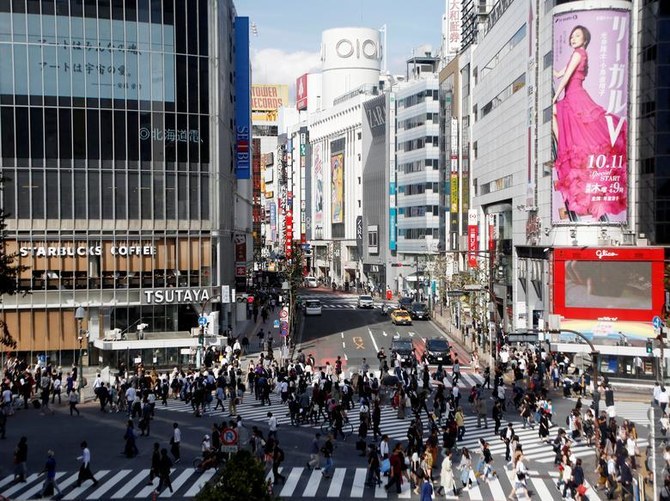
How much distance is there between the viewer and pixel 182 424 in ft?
127

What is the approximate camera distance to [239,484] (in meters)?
17.2

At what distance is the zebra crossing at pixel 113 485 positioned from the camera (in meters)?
27.7

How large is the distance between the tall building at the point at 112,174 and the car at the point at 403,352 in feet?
36.7

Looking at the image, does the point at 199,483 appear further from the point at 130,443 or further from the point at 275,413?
the point at 275,413

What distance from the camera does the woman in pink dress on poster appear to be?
63.2 meters

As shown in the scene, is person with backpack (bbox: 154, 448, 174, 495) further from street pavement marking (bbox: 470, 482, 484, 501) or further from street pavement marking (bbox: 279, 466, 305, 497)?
street pavement marking (bbox: 470, 482, 484, 501)

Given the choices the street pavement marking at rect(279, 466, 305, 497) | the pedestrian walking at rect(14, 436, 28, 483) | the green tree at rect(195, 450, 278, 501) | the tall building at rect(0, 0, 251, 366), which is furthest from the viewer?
the tall building at rect(0, 0, 251, 366)

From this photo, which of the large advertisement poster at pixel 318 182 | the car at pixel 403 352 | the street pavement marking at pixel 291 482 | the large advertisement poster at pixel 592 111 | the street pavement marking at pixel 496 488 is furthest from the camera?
the large advertisement poster at pixel 318 182

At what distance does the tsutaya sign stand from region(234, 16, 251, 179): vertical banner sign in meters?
22.2

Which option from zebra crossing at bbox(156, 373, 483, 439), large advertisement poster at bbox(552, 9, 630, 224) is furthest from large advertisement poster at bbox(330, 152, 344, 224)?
zebra crossing at bbox(156, 373, 483, 439)

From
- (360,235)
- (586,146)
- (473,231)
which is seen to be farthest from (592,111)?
(360,235)

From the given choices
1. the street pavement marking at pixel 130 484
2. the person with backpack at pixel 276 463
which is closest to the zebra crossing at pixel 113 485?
the street pavement marking at pixel 130 484

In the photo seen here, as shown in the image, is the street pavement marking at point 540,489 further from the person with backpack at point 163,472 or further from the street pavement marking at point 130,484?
the street pavement marking at point 130,484

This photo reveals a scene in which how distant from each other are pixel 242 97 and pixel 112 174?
28656mm
